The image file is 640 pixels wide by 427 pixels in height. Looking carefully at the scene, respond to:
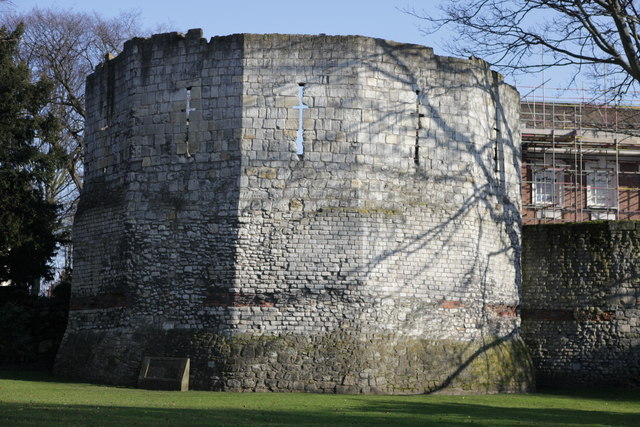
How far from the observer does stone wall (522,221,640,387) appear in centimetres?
2130

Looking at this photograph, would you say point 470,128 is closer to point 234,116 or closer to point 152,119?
point 234,116

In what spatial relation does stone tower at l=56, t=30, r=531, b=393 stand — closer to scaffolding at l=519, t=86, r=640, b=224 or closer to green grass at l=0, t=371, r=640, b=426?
green grass at l=0, t=371, r=640, b=426

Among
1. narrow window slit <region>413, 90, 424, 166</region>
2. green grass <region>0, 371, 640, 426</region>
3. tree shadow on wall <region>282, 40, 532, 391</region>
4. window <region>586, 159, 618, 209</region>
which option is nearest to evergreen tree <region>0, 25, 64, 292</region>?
green grass <region>0, 371, 640, 426</region>

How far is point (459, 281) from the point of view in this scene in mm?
18938

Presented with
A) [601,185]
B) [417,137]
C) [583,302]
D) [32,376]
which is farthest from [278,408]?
[601,185]

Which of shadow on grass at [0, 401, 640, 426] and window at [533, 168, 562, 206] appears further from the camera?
window at [533, 168, 562, 206]

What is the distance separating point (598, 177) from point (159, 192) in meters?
15.6

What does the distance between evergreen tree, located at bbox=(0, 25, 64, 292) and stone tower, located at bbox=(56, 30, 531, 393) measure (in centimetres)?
488

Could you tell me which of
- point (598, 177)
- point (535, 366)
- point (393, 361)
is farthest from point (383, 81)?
point (598, 177)

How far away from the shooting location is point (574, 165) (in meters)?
28.8

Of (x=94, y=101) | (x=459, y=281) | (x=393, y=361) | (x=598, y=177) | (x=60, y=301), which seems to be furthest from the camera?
(x=598, y=177)

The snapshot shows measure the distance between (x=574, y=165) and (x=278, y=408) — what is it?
1735cm

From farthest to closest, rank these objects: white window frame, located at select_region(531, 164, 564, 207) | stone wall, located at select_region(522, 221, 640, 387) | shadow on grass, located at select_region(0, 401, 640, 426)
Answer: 1. white window frame, located at select_region(531, 164, 564, 207)
2. stone wall, located at select_region(522, 221, 640, 387)
3. shadow on grass, located at select_region(0, 401, 640, 426)

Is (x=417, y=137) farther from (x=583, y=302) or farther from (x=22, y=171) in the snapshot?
(x=22, y=171)
